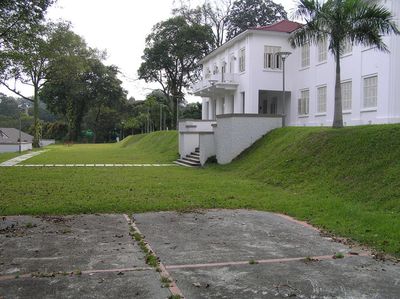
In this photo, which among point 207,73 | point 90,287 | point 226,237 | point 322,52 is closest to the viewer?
point 90,287

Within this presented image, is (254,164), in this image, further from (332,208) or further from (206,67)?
(206,67)

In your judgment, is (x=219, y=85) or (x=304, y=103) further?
(x=219, y=85)

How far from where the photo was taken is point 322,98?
92.1 feet

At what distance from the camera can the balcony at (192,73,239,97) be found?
112 ft

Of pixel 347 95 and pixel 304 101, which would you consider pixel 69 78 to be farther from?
pixel 347 95

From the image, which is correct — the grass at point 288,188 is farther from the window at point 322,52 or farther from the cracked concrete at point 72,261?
the window at point 322,52

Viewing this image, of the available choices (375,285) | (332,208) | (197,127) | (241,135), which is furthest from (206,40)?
(375,285)

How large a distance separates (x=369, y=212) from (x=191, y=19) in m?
47.4

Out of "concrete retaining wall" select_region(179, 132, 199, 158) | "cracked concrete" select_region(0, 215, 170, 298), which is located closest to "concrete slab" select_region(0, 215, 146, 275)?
"cracked concrete" select_region(0, 215, 170, 298)

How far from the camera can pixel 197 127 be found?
2527 cm

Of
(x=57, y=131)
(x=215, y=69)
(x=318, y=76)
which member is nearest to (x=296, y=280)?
(x=318, y=76)

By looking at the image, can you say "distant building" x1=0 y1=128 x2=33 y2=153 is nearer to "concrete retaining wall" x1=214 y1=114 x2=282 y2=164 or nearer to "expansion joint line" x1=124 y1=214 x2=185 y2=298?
"concrete retaining wall" x1=214 y1=114 x2=282 y2=164

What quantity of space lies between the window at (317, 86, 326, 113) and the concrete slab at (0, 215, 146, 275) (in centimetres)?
2132

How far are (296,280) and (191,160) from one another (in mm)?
17117
